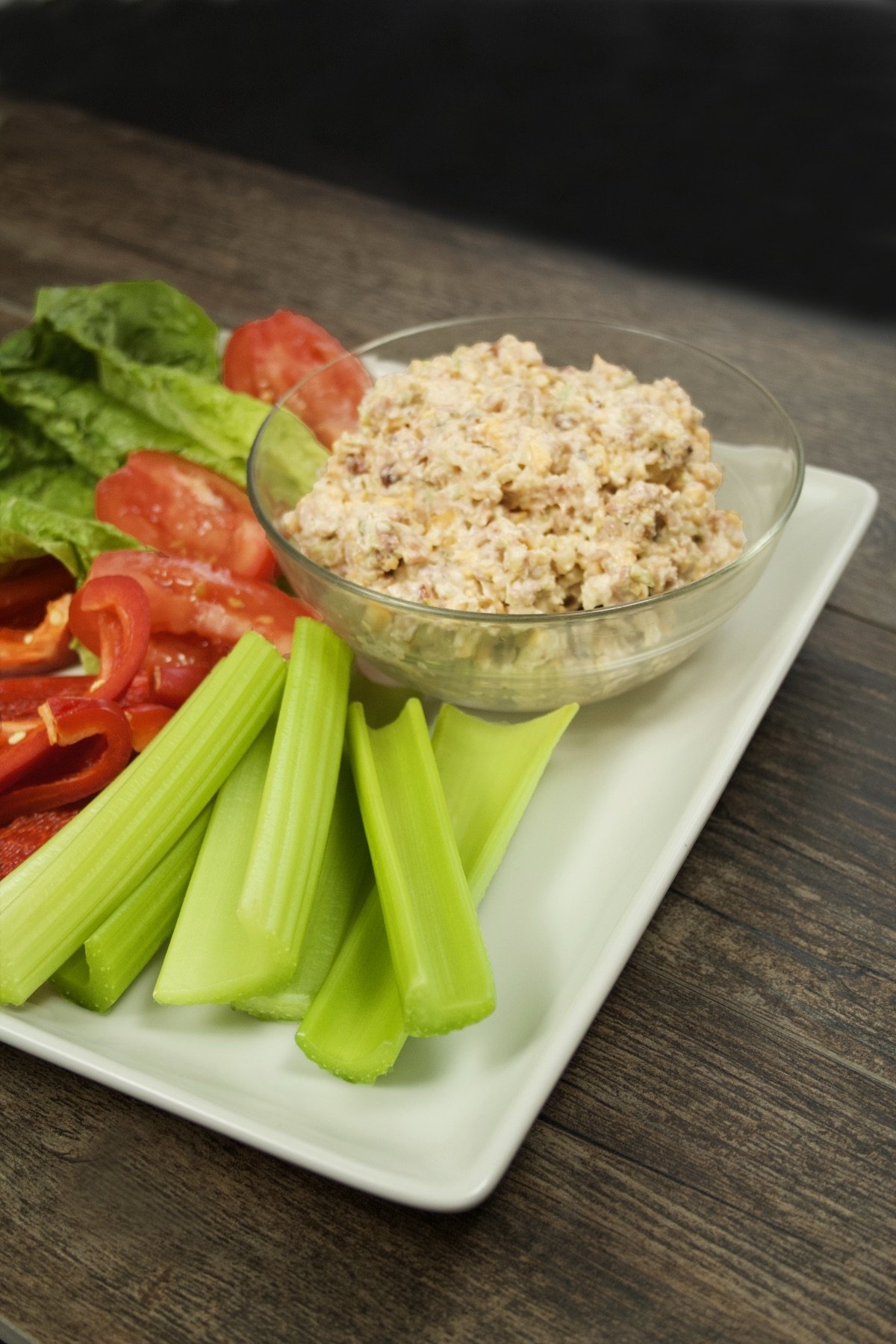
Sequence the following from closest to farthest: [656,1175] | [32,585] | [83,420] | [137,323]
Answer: [656,1175]
[32,585]
[83,420]
[137,323]

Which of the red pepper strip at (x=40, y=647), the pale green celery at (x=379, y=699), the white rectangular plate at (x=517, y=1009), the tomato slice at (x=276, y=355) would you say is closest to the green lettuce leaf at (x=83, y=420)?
the tomato slice at (x=276, y=355)

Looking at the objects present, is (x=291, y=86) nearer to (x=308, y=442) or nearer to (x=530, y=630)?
(x=308, y=442)

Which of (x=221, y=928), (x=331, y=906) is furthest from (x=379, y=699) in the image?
(x=221, y=928)

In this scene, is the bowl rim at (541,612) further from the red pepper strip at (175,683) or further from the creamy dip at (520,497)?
the red pepper strip at (175,683)

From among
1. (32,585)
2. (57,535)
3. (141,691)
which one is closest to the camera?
(141,691)

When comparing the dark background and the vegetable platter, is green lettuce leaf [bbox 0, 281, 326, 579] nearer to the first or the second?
the vegetable platter

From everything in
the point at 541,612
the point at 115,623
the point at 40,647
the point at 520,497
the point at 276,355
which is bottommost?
the point at 40,647

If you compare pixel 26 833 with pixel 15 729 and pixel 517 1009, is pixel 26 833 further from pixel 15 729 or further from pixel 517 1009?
pixel 517 1009

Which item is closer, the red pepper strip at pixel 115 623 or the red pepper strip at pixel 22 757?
the red pepper strip at pixel 22 757
